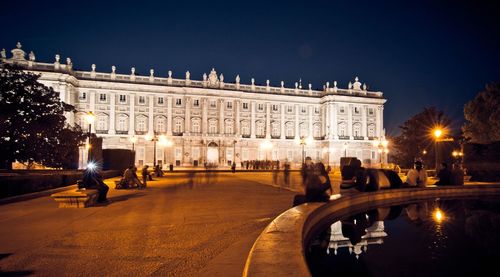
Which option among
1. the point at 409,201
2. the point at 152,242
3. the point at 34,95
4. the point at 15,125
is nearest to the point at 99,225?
the point at 152,242

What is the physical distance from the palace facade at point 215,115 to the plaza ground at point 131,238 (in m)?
42.8

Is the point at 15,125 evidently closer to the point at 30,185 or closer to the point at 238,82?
the point at 30,185

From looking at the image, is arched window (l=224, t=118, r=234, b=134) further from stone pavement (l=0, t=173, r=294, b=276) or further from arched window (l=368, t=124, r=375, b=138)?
stone pavement (l=0, t=173, r=294, b=276)

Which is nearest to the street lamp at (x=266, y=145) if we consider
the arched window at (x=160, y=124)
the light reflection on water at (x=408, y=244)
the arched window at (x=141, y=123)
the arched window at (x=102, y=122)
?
the arched window at (x=160, y=124)

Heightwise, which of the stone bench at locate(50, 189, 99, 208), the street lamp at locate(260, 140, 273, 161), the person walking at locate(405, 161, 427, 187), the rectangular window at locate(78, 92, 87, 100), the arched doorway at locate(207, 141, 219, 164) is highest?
the rectangular window at locate(78, 92, 87, 100)

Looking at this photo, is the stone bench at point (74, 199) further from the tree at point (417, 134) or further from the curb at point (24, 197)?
the tree at point (417, 134)

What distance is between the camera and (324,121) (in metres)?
68.3

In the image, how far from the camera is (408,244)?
6.66 meters

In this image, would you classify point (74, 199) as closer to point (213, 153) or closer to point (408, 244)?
point (408, 244)

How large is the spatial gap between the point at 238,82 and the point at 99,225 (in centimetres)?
5746

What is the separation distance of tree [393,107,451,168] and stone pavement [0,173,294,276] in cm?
4234

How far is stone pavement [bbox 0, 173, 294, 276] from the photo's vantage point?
14.8ft

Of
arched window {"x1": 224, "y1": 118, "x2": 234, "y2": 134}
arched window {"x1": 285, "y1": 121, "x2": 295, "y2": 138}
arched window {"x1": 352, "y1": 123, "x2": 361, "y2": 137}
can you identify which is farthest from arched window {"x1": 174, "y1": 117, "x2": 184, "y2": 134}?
arched window {"x1": 352, "y1": 123, "x2": 361, "y2": 137}

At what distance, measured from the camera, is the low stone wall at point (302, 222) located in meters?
3.38
